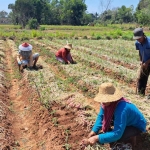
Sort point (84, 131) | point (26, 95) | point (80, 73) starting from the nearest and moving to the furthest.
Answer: point (84, 131) < point (26, 95) < point (80, 73)

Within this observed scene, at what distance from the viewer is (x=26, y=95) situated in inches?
310

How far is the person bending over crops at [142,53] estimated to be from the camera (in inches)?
241

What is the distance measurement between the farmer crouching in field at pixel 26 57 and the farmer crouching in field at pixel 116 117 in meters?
6.63

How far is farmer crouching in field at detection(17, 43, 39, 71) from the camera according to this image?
10023 mm

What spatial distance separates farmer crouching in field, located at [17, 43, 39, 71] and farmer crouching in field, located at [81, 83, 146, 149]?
21.7ft

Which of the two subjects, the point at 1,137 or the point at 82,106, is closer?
the point at 1,137

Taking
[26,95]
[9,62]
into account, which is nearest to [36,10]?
[9,62]

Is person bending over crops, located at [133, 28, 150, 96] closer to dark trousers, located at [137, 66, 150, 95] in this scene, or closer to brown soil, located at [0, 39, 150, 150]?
dark trousers, located at [137, 66, 150, 95]

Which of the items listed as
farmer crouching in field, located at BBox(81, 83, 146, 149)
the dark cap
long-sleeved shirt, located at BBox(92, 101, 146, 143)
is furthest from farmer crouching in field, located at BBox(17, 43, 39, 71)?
long-sleeved shirt, located at BBox(92, 101, 146, 143)

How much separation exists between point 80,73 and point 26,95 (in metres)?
2.45

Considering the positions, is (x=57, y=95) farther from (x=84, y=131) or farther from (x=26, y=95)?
(x=84, y=131)

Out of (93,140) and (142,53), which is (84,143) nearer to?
(93,140)

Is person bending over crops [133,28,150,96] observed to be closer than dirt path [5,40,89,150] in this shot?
No

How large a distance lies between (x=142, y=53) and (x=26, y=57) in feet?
17.2
